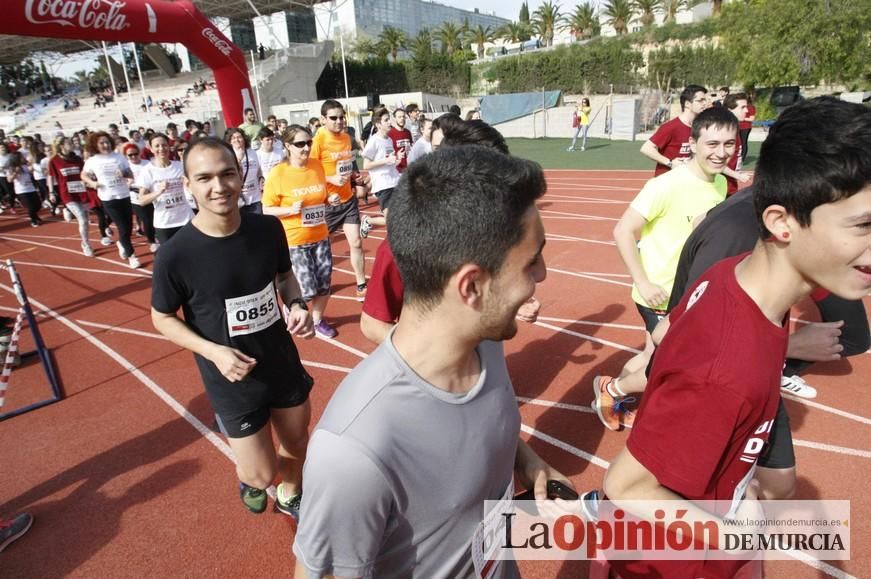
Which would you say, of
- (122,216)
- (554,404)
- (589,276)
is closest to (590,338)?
(554,404)

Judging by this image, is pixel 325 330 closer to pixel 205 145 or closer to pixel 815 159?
pixel 205 145

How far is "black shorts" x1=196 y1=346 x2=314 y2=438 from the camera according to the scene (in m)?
2.53

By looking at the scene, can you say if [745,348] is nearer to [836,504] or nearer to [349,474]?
[349,474]

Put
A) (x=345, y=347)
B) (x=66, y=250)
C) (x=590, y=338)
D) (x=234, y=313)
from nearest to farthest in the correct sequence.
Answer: (x=234, y=313) < (x=590, y=338) < (x=345, y=347) < (x=66, y=250)

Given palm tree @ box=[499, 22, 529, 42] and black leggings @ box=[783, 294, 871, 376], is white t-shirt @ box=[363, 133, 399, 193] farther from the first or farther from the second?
palm tree @ box=[499, 22, 529, 42]

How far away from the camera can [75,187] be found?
30.0 ft

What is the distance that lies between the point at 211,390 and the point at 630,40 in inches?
1655

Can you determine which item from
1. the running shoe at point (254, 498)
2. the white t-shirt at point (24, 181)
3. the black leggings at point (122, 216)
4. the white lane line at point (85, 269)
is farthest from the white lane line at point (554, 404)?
the white t-shirt at point (24, 181)

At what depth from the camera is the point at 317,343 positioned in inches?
207

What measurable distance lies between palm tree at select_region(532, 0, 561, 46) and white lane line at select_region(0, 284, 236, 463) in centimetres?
5913

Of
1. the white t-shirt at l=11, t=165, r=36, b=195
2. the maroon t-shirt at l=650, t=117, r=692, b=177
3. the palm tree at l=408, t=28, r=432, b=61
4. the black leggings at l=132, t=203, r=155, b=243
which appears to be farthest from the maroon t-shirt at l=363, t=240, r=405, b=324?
the palm tree at l=408, t=28, r=432, b=61

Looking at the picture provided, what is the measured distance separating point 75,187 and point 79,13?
4446 millimetres

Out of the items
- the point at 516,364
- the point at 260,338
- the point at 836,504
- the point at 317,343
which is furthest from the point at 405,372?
the point at 317,343

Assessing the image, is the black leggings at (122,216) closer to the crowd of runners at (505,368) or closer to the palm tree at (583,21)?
the crowd of runners at (505,368)
